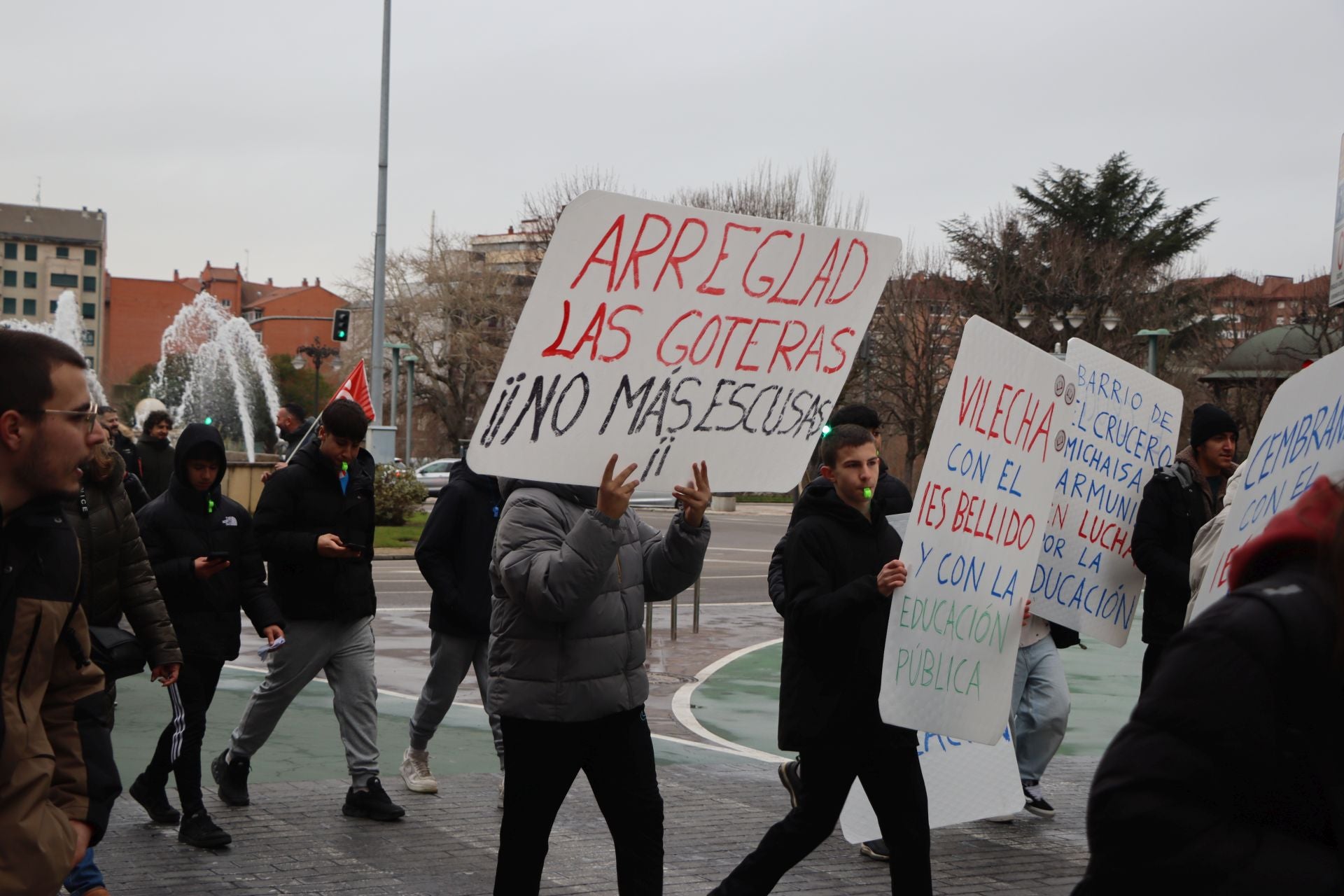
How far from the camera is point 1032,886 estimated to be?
5.74 m

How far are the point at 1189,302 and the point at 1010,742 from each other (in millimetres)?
47737

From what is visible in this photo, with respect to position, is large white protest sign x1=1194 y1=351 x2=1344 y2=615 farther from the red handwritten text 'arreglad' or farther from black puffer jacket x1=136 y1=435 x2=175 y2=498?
black puffer jacket x1=136 y1=435 x2=175 y2=498

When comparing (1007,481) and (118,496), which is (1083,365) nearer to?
(1007,481)

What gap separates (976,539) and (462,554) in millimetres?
2934

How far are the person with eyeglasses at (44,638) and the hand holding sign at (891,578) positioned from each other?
247 centimetres

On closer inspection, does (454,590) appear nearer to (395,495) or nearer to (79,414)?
(79,414)

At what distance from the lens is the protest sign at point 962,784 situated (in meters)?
5.95

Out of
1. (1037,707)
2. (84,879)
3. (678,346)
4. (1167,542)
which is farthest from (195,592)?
(1167,542)

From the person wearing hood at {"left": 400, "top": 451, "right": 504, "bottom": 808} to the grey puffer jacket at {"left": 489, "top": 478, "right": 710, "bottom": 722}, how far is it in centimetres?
247

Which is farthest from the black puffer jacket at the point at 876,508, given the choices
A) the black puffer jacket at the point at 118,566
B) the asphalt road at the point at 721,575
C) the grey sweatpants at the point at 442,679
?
the asphalt road at the point at 721,575

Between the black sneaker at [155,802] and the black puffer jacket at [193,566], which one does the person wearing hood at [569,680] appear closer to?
the black puffer jacket at [193,566]

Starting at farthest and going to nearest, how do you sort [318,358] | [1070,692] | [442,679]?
[318,358]
[1070,692]
[442,679]

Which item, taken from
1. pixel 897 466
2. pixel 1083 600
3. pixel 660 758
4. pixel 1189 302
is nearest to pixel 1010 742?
pixel 1083 600

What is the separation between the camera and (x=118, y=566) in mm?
5168
